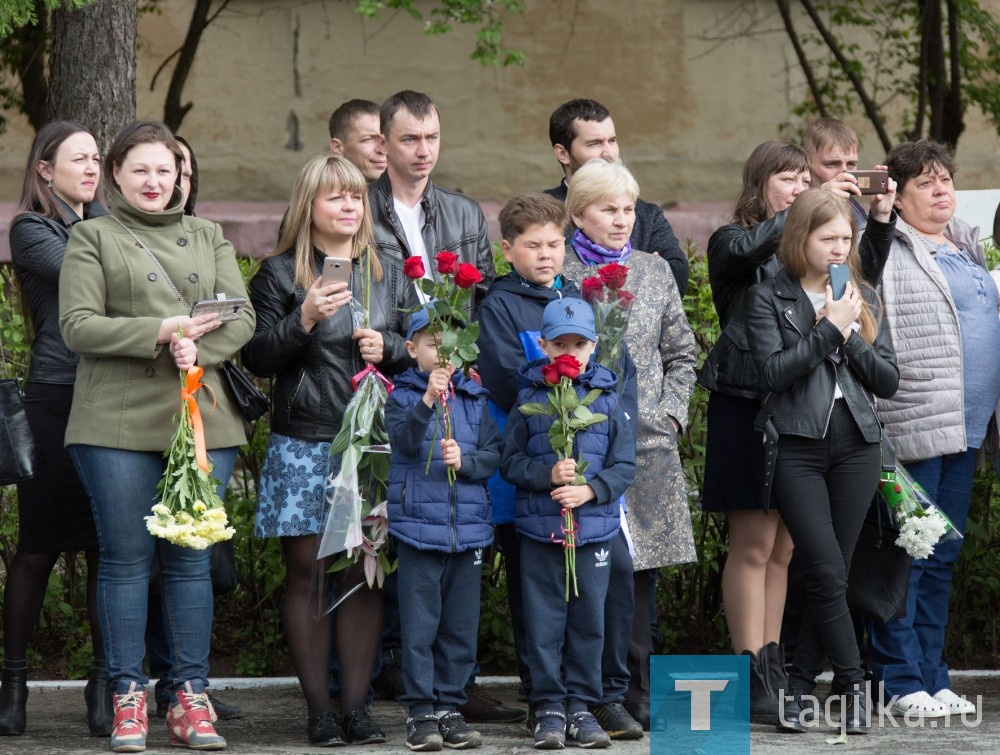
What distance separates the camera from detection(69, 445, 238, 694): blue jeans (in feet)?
16.8

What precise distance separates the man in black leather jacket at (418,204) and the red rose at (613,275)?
2.26 ft

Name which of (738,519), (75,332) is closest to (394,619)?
(738,519)

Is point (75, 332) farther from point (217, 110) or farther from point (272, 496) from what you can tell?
point (217, 110)

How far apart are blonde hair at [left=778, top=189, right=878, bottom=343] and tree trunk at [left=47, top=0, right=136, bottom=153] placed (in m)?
3.32

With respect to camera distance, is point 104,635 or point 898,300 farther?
point 898,300

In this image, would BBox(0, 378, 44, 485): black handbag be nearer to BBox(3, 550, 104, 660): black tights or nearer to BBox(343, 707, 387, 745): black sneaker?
BBox(3, 550, 104, 660): black tights

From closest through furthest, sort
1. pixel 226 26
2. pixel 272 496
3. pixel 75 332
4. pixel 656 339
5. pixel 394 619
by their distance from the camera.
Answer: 1. pixel 75 332
2. pixel 272 496
3. pixel 656 339
4. pixel 394 619
5. pixel 226 26

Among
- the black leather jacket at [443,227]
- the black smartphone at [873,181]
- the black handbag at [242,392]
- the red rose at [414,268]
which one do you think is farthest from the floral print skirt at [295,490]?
the black smartphone at [873,181]

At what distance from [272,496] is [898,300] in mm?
2476

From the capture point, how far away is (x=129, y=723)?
5.08 meters

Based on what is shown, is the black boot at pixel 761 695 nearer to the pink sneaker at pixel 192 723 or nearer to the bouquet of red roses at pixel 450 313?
the bouquet of red roses at pixel 450 313

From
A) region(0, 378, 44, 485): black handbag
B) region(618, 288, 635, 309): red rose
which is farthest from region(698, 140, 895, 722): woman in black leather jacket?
region(0, 378, 44, 485): black handbag

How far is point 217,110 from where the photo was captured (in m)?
11.5

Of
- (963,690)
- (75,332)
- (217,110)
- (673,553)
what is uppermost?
(217,110)
